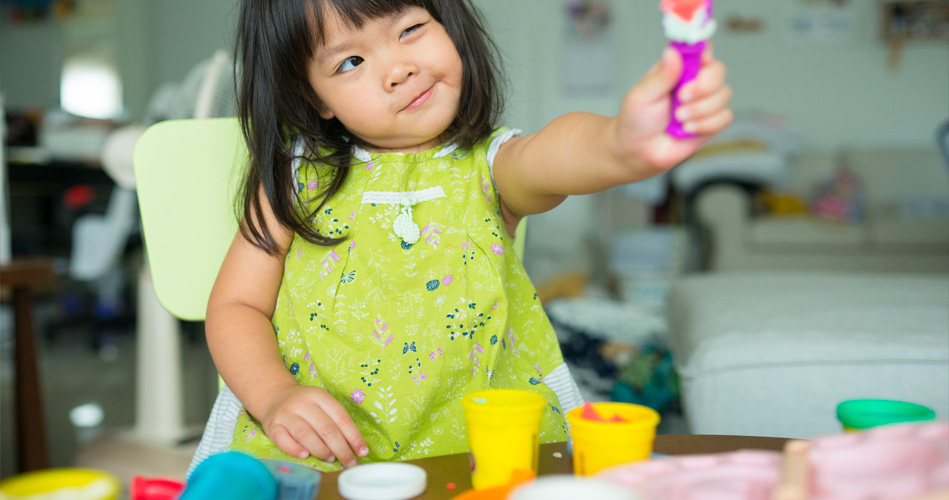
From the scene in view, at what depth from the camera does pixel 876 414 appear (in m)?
0.55

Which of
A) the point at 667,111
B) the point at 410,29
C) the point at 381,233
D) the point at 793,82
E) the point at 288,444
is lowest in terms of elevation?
the point at 288,444

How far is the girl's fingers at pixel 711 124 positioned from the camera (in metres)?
0.49

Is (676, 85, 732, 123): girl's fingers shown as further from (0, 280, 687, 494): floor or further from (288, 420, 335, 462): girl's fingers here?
(0, 280, 687, 494): floor

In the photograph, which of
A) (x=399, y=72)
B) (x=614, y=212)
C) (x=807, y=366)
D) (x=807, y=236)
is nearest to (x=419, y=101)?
(x=399, y=72)

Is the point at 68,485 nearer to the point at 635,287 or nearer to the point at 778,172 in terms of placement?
the point at 635,287

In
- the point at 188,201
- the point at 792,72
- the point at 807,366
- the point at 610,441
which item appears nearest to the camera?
the point at 610,441

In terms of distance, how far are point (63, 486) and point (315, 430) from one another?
279mm

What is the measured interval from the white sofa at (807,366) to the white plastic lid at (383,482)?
2.44 ft

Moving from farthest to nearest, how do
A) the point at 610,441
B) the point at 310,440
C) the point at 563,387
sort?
the point at 563,387
the point at 310,440
the point at 610,441

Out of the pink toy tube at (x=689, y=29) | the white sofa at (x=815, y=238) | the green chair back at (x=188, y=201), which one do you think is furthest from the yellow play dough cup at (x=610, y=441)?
the white sofa at (x=815, y=238)

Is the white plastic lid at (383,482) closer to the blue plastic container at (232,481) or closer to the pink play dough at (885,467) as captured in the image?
the blue plastic container at (232,481)

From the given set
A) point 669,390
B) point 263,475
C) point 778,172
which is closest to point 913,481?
point 263,475

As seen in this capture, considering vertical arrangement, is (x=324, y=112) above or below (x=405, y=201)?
above

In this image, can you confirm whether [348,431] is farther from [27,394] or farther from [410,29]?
[27,394]
